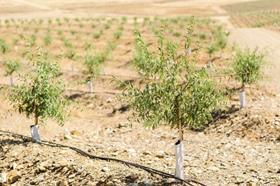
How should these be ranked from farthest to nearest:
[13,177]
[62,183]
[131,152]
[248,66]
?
[248,66], [131,152], [13,177], [62,183]

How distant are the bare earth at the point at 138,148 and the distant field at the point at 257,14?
4514cm

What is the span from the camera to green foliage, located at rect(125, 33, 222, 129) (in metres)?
21.0

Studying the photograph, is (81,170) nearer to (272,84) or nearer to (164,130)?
(164,130)

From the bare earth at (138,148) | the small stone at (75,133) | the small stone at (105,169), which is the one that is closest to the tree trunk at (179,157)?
the bare earth at (138,148)

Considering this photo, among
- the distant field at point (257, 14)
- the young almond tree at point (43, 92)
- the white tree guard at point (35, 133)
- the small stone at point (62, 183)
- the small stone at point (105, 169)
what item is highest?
the distant field at point (257, 14)

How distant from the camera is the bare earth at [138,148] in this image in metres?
23.3

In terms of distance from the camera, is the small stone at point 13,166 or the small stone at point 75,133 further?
the small stone at point 75,133

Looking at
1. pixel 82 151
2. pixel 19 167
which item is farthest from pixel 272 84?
pixel 19 167

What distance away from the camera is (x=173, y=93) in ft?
69.3

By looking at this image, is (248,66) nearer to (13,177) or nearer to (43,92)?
(43,92)

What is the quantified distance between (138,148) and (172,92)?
8.30m

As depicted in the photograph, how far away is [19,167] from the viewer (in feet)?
84.1

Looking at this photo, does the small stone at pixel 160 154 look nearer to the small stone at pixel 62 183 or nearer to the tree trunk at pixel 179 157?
the tree trunk at pixel 179 157

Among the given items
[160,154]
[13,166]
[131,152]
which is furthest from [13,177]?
[160,154]
